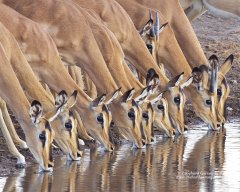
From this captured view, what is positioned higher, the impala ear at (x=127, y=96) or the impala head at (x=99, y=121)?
the impala ear at (x=127, y=96)

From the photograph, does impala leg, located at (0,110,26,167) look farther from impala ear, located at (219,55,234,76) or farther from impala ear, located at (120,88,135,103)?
impala ear, located at (219,55,234,76)

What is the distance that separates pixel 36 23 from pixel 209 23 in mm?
7293

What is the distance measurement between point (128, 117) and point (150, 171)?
1.84 metres

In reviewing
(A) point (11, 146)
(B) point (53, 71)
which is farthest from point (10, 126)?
(A) point (11, 146)

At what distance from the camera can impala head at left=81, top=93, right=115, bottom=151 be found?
14445mm

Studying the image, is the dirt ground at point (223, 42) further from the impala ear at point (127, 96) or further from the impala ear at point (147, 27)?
the impala ear at point (127, 96)

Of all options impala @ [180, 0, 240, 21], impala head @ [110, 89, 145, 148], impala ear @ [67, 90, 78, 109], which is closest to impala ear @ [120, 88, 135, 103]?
impala head @ [110, 89, 145, 148]

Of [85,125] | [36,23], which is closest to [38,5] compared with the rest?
[36,23]

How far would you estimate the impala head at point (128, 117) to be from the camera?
1492cm

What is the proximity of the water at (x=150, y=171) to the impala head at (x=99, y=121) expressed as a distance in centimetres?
14

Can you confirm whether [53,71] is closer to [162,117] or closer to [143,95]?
[143,95]

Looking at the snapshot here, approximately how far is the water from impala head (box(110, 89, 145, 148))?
0.15 meters

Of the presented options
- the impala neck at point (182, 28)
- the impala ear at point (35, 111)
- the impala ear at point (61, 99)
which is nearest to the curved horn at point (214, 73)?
the impala neck at point (182, 28)

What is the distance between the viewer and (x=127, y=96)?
14.8m
